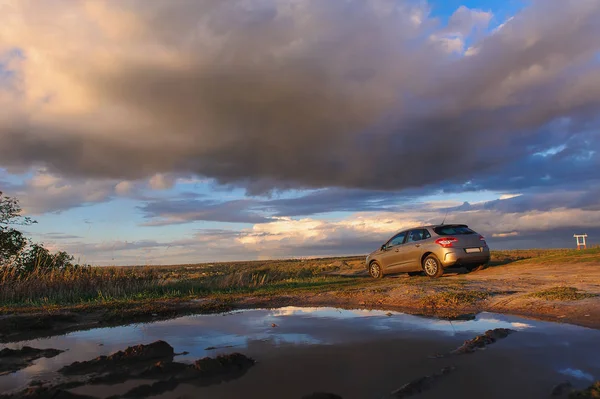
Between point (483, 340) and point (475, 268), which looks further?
point (475, 268)

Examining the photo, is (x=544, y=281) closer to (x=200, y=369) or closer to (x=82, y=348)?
(x=200, y=369)

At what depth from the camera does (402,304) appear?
844cm

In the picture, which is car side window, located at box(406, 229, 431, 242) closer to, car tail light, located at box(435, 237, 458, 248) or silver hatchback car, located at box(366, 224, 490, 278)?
silver hatchback car, located at box(366, 224, 490, 278)

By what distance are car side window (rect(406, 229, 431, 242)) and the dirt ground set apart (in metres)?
3.55

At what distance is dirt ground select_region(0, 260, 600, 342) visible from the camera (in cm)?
683

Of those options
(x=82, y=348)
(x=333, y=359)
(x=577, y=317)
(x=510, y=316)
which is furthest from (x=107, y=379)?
(x=577, y=317)

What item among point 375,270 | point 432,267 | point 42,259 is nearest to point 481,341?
point 432,267

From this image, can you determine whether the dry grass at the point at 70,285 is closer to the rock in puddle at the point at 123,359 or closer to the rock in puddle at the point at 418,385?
the rock in puddle at the point at 123,359

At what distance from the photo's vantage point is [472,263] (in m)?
13.5

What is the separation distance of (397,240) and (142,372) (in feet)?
40.7

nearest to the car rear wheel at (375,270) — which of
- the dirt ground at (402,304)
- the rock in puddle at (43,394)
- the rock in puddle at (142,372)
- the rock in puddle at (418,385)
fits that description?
the dirt ground at (402,304)

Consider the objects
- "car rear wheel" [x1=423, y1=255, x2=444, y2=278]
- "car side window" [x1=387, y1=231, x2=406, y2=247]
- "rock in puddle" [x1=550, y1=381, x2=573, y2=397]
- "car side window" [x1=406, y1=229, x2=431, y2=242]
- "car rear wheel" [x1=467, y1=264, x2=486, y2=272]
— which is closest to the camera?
"rock in puddle" [x1=550, y1=381, x2=573, y2=397]


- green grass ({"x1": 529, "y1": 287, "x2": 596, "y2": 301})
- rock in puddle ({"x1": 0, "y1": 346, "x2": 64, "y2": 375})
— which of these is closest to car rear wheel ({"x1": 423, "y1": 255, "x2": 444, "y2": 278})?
green grass ({"x1": 529, "y1": 287, "x2": 596, "y2": 301})

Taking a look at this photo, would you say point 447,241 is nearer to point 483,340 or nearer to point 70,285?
point 483,340
